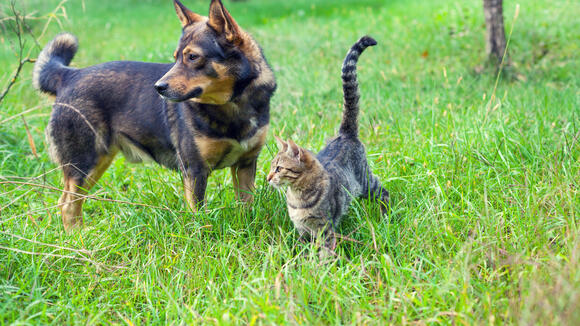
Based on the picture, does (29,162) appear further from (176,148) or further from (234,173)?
(234,173)

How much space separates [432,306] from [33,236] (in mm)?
2420

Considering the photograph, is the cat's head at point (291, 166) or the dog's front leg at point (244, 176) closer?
the cat's head at point (291, 166)

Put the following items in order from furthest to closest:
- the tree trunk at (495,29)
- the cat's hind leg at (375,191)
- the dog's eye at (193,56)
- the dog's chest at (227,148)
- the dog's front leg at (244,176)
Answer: the tree trunk at (495,29) → the dog's front leg at (244,176) → the cat's hind leg at (375,191) → the dog's chest at (227,148) → the dog's eye at (193,56)

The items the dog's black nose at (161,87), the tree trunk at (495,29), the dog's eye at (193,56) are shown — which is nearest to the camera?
the dog's black nose at (161,87)

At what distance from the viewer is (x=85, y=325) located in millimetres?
2414

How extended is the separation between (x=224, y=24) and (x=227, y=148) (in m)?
0.86

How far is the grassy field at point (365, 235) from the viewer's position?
7.59 ft

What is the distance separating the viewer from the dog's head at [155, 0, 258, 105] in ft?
10.4

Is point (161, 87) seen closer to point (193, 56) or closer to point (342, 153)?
point (193, 56)

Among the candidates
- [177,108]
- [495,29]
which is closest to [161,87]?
[177,108]

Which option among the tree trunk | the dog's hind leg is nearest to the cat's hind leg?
the dog's hind leg

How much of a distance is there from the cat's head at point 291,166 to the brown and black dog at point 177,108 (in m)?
0.54

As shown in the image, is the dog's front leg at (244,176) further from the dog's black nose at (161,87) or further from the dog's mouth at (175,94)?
the dog's black nose at (161,87)

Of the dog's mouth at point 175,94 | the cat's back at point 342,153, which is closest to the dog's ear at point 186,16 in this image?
the dog's mouth at point 175,94
